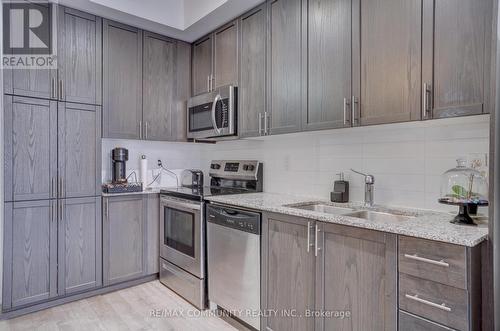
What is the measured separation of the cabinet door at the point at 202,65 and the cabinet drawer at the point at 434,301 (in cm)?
235

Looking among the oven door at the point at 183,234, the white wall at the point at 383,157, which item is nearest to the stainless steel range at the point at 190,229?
the oven door at the point at 183,234

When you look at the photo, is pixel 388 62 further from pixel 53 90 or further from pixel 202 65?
pixel 53 90

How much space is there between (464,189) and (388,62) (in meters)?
0.77

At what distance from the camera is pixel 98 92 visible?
2.59 meters

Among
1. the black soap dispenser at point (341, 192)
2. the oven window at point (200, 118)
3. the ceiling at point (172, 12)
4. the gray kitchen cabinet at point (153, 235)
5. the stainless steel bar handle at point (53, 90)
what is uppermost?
the ceiling at point (172, 12)

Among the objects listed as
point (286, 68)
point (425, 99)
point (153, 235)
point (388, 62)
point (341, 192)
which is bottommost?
point (153, 235)

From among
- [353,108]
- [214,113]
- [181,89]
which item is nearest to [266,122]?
[214,113]

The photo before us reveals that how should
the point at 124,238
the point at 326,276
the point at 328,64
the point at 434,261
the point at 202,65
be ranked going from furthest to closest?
the point at 202,65 < the point at 124,238 < the point at 328,64 < the point at 326,276 < the point at 434,261

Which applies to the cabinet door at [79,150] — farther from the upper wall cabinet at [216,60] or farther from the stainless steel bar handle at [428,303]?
the stainless steel bar handle at [428,303]

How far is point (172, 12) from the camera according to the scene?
9.07 ft

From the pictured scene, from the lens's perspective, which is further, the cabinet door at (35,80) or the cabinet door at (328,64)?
the cabinet door at (35,80)

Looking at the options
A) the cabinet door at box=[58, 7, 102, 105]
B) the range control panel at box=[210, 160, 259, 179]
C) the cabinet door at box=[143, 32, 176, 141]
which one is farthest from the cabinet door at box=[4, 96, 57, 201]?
the range control panel at box=[210, 160, 259, 179]

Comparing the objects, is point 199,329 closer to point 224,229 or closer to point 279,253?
point 224,229

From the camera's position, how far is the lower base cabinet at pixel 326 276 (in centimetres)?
135
